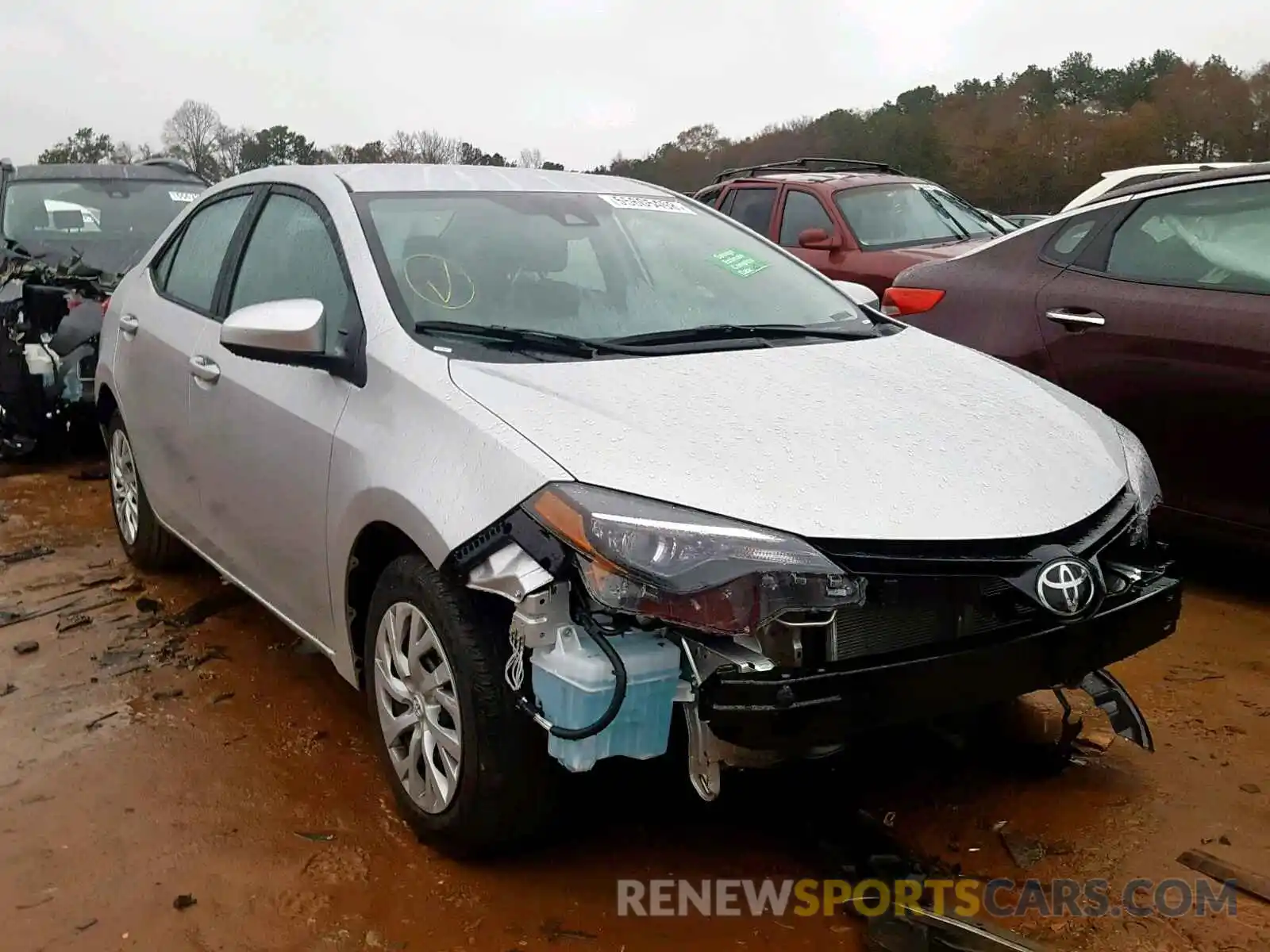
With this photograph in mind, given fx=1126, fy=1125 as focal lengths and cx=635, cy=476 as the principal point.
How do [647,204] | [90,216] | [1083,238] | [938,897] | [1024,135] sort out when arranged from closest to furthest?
[938,897] → [647,204] → [1083,238] → [90,216] → [1024,135]

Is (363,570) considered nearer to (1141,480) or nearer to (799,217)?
(1141,480)

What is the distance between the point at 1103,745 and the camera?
3064 mm

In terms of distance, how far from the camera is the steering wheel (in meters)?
2.94

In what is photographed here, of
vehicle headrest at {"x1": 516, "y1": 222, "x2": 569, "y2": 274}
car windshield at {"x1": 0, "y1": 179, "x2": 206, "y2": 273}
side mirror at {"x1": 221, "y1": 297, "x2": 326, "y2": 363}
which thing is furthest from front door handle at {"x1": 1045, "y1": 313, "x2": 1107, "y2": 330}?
car windshield at {"x1": 0, "y1": 179, "x2": 206, "y2": 273}

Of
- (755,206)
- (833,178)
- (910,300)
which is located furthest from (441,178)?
(755,206)

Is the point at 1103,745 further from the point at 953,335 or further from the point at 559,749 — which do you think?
the point at 953,335

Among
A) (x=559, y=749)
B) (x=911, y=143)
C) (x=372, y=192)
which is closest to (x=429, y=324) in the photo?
(x=372, y=192)

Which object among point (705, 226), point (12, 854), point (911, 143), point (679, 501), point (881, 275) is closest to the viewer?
point (679, 501)

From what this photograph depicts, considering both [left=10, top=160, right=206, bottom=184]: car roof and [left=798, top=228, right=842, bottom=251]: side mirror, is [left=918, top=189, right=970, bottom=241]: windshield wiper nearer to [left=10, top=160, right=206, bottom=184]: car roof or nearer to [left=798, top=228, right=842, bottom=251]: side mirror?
[left=798, top=228, right=842, bottom=251]: side mirror

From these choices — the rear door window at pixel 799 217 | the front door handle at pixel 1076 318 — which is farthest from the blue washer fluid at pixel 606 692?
the rear door window at pixel 799 217

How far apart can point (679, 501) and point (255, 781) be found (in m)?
1.64

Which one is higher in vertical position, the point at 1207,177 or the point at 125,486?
the point at 1207,177

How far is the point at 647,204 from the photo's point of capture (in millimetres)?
3760

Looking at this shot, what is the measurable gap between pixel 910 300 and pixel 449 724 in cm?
333
